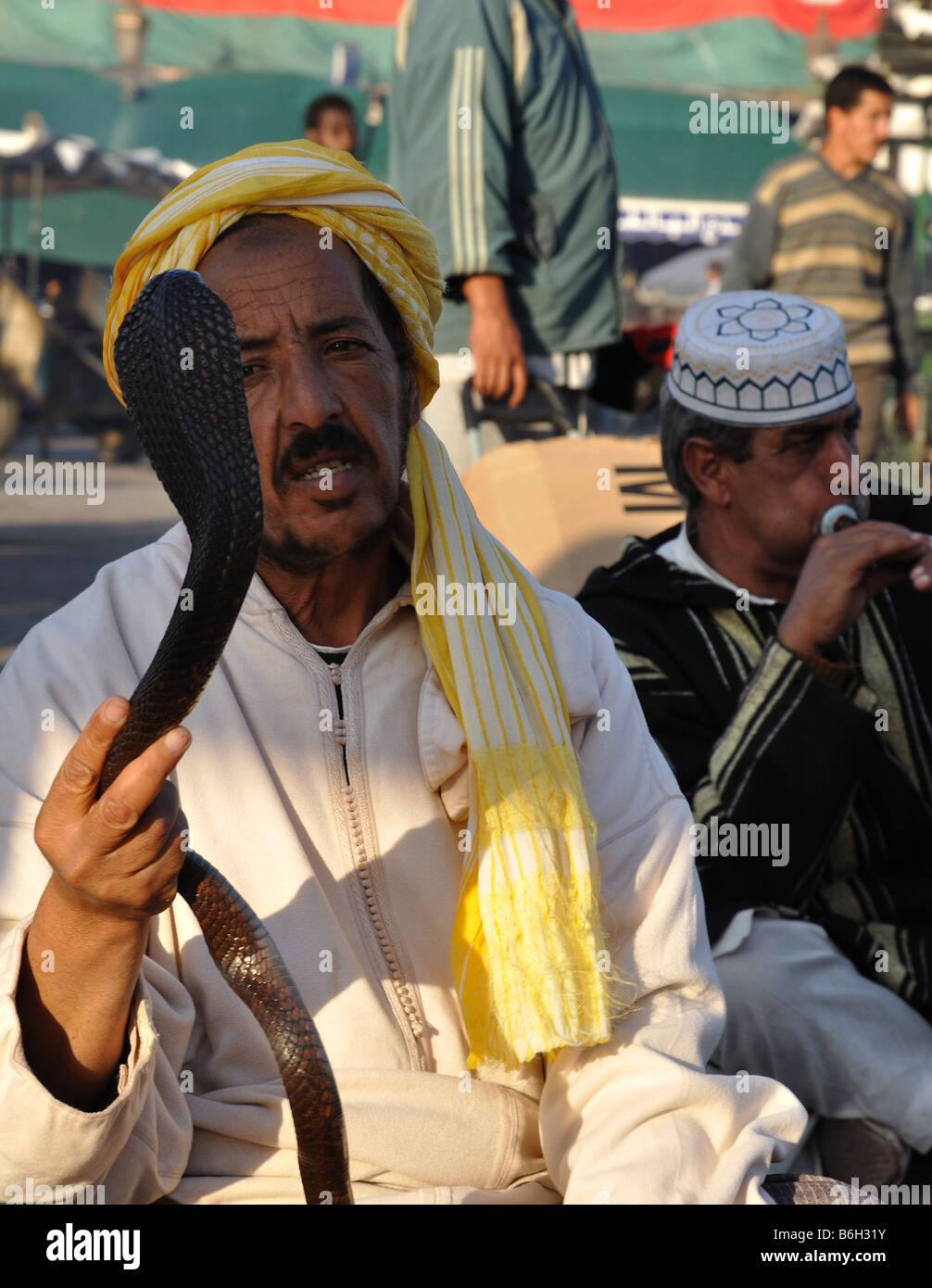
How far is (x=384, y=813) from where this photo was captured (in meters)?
2.31

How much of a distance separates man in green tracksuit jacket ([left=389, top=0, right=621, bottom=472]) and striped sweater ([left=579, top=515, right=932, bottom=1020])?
1.88m

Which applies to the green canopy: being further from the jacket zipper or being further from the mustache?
the jacket zipper

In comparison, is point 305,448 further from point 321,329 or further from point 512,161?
point 512,161

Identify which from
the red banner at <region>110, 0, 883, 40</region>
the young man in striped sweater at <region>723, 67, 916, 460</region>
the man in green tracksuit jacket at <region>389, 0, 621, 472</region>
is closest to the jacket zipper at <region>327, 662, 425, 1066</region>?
the man in green tracksuit jacket at <region>389, 0, 621, 472</region>


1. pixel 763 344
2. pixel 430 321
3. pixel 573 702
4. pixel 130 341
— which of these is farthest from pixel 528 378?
pixel 130 341

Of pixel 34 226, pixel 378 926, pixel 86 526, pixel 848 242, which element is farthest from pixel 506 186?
pixel 34 226

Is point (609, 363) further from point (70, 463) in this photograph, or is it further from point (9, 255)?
point (9, 255)

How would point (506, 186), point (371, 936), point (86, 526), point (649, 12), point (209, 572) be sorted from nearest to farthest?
point (209, 572), point (371, 936), point (506, 186), point (86, 526), point (649, 12)

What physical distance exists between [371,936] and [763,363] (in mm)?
1797

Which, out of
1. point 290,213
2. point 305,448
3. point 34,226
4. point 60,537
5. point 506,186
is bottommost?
point 60,537

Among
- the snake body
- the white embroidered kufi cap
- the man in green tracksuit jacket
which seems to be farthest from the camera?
the man in green tracksuit jacket

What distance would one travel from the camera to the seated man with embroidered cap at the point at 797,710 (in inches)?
125

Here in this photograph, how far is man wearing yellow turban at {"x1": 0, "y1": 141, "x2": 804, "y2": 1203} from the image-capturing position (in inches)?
85.6

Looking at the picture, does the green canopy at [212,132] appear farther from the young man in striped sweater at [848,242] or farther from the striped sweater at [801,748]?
the striped sweater at [801,748]
